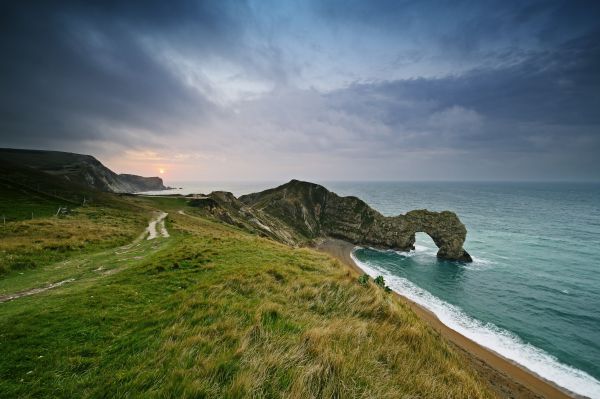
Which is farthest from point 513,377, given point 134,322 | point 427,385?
point 134,322

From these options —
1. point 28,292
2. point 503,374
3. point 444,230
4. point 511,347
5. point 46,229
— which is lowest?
point 503,374

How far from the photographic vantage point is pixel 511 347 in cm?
3183

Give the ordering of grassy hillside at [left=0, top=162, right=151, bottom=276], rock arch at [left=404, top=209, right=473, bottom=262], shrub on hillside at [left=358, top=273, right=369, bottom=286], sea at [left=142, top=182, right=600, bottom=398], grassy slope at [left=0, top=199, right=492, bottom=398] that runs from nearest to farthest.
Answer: grassy slope at [left=0, top=199, right=492, bottom=398] → shrub on hillside at [left=358, top=273, right=369, bottom=286] → grassy hillside at [left=0, top=162, right=151, bottom=276] → sea at [left=142, top=182, right=600, bottom=398] → rock arch at [left=404, top=209, right=473, bottom=262]

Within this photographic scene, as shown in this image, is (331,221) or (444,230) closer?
(444,230)

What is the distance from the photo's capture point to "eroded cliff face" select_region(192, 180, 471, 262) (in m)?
79.4

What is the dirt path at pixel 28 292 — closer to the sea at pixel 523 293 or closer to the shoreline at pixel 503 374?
the shoreline at pixel 503 374

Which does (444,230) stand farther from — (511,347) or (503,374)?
(503,374)

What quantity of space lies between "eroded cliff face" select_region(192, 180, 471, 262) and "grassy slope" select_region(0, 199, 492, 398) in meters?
66.9

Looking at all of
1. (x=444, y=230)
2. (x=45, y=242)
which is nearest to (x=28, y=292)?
(x=45, y=242)

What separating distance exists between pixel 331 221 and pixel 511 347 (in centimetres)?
8646

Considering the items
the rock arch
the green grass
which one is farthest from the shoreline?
the rock arch

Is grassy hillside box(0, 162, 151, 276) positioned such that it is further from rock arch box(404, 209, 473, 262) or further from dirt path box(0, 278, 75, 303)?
rock arch box(404, 209, 473, 262)

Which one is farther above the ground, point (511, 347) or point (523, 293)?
point (523, 293)

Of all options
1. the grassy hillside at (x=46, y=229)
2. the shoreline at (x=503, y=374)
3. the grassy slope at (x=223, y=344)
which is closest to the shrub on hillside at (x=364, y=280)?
the grassy slope at (x=223, y=344)
